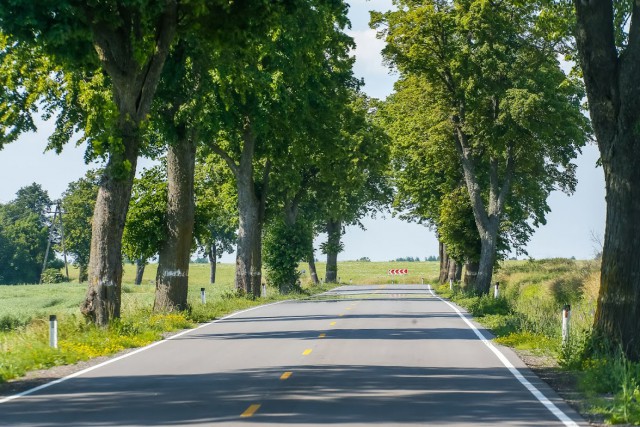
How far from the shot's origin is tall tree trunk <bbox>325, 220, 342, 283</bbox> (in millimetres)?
89812

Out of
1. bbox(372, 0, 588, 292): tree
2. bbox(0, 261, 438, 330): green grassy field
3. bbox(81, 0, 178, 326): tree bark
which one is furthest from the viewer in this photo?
bbox(372, 0, 588, 292): tree

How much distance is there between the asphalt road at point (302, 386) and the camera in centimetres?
1345

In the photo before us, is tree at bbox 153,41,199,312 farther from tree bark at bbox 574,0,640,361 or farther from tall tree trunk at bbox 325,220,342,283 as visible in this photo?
tall tree trunk at bbox 325,220,342,283

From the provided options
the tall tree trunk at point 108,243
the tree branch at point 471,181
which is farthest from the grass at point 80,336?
the tree branch at point 471,181

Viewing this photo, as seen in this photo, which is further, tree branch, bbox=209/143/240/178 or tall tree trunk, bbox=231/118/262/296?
tall tree trunk, bbox=231/118/262/296

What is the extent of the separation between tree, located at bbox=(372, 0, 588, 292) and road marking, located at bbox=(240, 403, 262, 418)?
115ft

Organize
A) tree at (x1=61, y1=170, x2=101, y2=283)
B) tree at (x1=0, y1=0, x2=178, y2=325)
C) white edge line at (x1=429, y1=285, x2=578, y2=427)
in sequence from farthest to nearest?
tree at (x1=61, y1=170, x2=101, y2=283) → tree at (x1=0, y1=0, x2=178, y2=325) → white edge line at (x1=429, y1=285, x2=578, y2=427)

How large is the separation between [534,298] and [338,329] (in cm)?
2323

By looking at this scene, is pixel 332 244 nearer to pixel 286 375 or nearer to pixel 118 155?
pixel 118 155

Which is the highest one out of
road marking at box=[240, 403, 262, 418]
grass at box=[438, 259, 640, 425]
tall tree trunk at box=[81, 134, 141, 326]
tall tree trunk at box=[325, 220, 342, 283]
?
tall tree trunk at box=[325, 220, 342, 283]

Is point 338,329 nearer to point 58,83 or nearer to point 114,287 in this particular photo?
point 114,287

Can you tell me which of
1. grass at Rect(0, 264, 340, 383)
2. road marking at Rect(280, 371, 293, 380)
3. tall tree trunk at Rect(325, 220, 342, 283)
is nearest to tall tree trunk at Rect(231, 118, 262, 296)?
grass at Rect(0, 264, 340, 383)

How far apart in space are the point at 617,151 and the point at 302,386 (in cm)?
701

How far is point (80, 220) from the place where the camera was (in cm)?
12275
